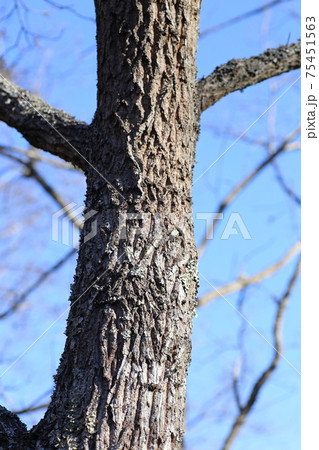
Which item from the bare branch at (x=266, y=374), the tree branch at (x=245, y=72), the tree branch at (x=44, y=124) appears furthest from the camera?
the bare branch at (x=266, y=374)

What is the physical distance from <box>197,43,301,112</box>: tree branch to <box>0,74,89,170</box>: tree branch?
496mm

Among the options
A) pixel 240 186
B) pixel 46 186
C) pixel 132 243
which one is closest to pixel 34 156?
pixel 46 186

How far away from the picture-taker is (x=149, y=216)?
5.24ft

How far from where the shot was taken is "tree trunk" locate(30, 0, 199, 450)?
A: 137 centimetres

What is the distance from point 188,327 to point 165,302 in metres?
0.11

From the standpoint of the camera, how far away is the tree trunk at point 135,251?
1371 mm

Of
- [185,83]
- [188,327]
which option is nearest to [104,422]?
[188,327]

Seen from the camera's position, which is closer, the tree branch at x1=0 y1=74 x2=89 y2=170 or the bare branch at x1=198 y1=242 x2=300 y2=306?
the tree branch at x1=0 y1=74 x2=89 y2=170

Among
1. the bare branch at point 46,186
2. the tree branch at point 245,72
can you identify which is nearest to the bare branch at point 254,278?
the bare branch at point 46,186

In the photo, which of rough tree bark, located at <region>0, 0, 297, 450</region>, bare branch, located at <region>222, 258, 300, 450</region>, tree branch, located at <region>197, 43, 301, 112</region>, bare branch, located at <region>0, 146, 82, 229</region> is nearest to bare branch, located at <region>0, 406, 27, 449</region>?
rough tree bark, located at <region>0, 0, 297, 450</region>

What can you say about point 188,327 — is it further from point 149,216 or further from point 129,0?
point 129,0

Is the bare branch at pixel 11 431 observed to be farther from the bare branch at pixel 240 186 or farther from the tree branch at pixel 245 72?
the bare branch at pixel 240 186

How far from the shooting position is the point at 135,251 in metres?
1.55

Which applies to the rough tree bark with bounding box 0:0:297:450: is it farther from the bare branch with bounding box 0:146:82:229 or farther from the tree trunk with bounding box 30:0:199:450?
the bare branch with bounding box 0:146:82:229
